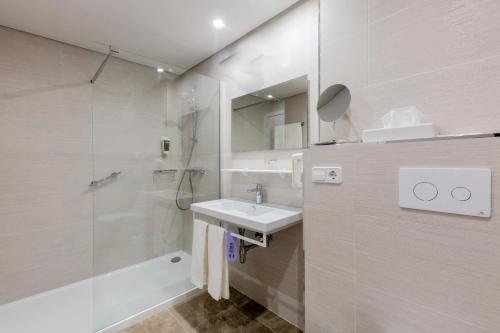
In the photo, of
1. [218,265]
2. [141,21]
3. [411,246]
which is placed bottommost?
[218,265]

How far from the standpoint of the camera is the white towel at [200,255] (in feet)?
5.56

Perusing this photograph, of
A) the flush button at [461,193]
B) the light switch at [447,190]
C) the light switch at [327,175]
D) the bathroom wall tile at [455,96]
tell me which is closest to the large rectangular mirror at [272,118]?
the light switch at [327,175]

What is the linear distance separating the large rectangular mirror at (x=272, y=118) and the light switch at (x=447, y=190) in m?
0.77

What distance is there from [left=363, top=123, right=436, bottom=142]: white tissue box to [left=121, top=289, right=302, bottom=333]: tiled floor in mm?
1470

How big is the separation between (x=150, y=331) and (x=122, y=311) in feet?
1.03

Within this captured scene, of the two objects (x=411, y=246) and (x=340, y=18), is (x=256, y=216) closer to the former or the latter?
(x=411, y=246)

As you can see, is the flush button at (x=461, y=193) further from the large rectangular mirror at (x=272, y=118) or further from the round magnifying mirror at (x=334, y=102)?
the large rectangular mirror at (x=272, y=118)

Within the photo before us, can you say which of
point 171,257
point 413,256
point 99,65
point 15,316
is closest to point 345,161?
point 413,256

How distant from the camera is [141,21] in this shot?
177cm

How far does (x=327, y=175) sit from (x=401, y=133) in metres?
0.36

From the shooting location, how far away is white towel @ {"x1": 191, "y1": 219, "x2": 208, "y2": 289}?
1695 millimetres

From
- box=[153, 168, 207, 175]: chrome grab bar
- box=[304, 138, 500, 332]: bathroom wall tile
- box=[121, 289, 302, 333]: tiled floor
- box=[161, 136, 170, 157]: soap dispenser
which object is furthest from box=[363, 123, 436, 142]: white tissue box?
box=[161, 136, 170, 157]: soap dispenser

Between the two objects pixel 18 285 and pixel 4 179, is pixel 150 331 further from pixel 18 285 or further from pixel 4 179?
pixel 4 179

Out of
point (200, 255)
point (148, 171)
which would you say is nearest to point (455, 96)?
point (200, 255)
